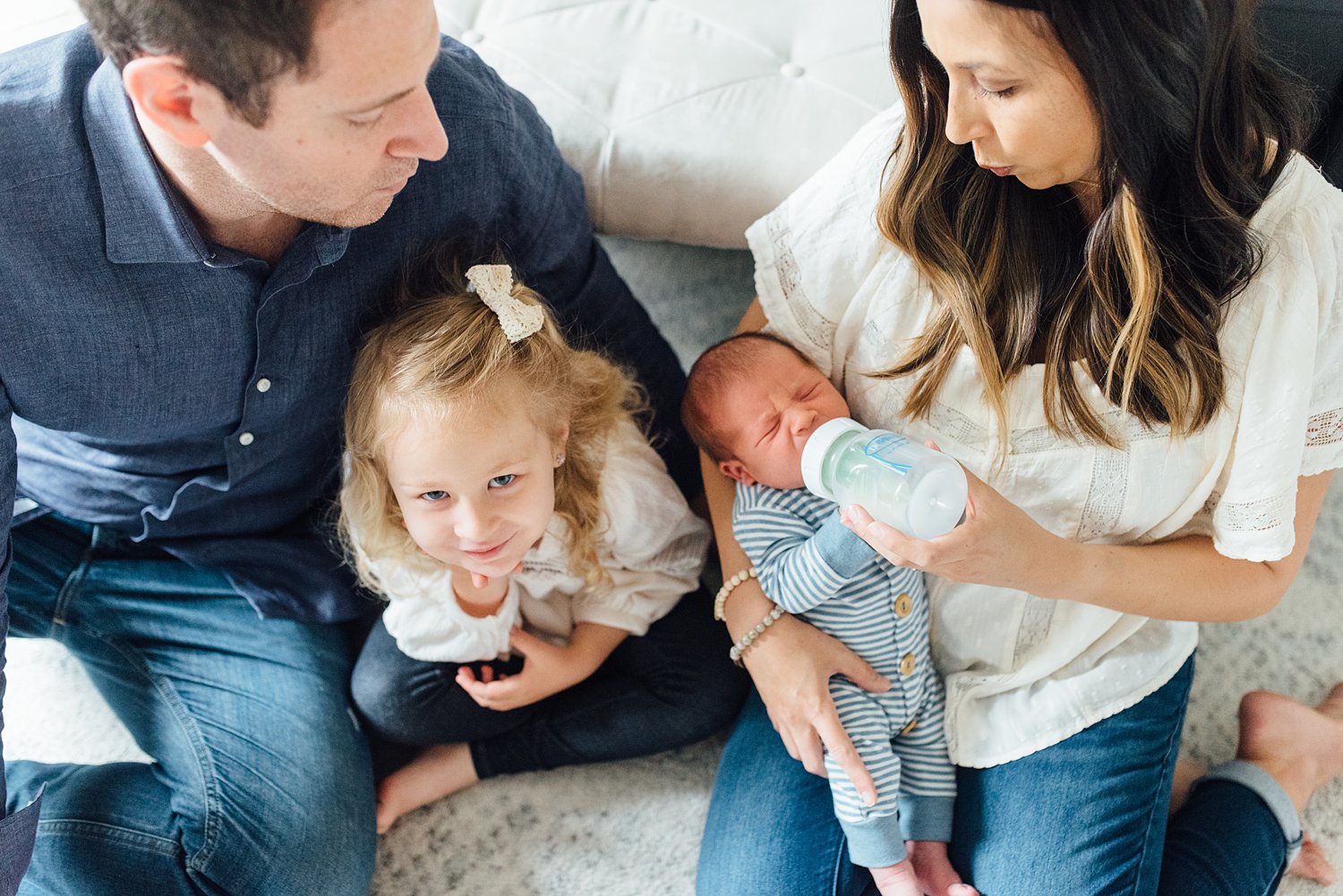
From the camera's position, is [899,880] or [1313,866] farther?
[1313,866]

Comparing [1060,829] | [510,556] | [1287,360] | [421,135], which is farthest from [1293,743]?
[421,135]

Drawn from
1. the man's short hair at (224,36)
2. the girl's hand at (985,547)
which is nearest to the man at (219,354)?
the man's short hair at (224,36)

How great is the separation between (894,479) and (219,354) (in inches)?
26.0

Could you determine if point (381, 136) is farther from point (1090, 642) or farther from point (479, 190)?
point (1090, 642)

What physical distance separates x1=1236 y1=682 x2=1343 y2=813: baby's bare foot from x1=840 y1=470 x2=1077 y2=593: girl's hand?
1.74 ft

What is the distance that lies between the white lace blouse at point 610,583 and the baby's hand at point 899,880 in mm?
406

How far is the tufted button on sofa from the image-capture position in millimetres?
1523

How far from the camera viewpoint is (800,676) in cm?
124

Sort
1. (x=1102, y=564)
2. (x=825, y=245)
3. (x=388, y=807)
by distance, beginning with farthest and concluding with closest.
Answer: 1. (x=388, y=807)
2. (x=825, y=245)
3. (x=1102, y=564)

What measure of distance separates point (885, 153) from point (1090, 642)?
22.1 inches

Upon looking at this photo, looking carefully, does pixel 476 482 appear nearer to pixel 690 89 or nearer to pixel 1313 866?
pixel 690 89

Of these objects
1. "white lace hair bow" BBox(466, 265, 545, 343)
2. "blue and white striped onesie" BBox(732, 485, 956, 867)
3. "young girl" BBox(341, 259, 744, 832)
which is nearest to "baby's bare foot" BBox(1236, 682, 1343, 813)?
"blue and white striped onesie" BBox(732, 485, 956, 867)

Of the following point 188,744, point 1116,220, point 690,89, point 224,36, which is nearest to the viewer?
point 224,36

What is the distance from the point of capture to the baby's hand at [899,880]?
3.98ft
